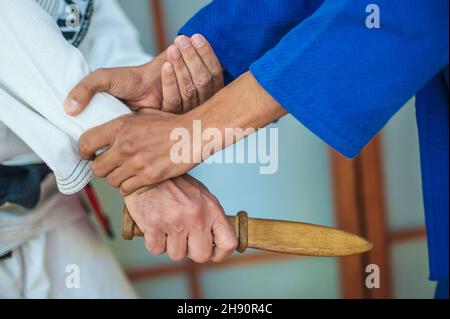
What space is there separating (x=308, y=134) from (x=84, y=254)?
582mm

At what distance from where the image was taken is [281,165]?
4.45 feet

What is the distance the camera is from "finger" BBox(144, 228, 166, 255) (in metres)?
0.78

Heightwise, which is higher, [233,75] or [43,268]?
[233,75]

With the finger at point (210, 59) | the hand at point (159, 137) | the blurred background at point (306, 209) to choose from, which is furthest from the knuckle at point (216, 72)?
the blurred background at point (306, 209)

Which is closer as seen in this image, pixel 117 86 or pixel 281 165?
pixel 117 86

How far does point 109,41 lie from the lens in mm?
985

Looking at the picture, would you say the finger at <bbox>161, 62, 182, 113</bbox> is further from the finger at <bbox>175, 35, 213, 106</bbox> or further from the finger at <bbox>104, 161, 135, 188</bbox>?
the finger at <bbox>104, 161, 135, 188</bbox>

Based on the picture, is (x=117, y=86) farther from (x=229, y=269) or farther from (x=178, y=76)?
(x=229, y=269)

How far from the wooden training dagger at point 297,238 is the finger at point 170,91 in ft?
0.67

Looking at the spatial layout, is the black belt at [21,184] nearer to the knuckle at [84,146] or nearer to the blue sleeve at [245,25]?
the knuckle at [84,146]

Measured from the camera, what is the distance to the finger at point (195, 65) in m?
0.85

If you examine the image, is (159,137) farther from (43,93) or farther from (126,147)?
(43,93)

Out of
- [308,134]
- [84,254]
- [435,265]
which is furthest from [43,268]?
[308,134]

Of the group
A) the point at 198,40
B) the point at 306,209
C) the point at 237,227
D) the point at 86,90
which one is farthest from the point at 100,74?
the point at 306,209
